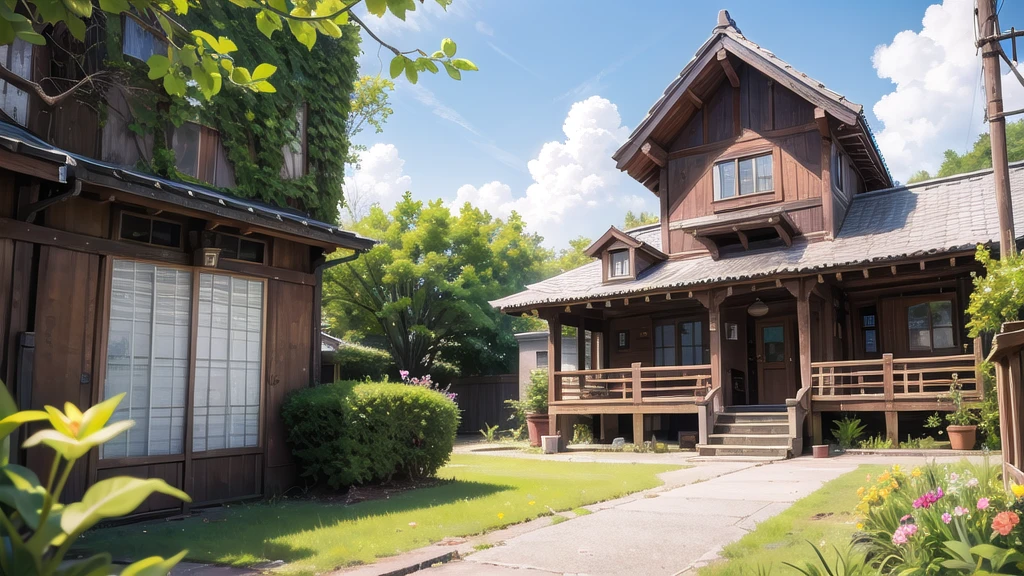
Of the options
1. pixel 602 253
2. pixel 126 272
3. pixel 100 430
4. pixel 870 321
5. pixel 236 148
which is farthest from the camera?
pixel 602 253

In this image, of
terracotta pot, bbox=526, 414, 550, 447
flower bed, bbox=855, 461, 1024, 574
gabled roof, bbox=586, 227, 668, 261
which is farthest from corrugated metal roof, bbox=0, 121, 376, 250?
terracotta pot, bbox=526, 414, 550, 447

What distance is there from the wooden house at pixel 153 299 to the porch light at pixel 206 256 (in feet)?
0.05

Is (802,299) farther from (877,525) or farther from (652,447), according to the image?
(877,525)

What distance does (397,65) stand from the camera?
3.91 metres

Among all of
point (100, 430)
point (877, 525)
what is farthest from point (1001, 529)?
point (100, 430)

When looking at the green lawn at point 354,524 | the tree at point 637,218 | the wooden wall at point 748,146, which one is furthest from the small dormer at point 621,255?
the tree at point 637,218

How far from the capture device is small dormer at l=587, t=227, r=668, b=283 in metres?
18.5

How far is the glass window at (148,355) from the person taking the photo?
7.98m

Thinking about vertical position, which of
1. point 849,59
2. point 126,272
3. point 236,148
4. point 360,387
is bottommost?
point 360,387

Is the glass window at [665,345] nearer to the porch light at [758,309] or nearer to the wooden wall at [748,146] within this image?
the wooden wall at [748,146]

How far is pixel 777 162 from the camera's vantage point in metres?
17.9

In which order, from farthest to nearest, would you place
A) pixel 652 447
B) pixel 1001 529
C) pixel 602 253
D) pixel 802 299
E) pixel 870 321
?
1. pixel 602 253
2. pixel 870 321
3. pixel 652 447
4. pixel 802 299
5. pixel 1001 529

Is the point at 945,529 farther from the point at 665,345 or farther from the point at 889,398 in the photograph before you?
the point at 665,345

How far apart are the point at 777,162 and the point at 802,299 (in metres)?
4.09
